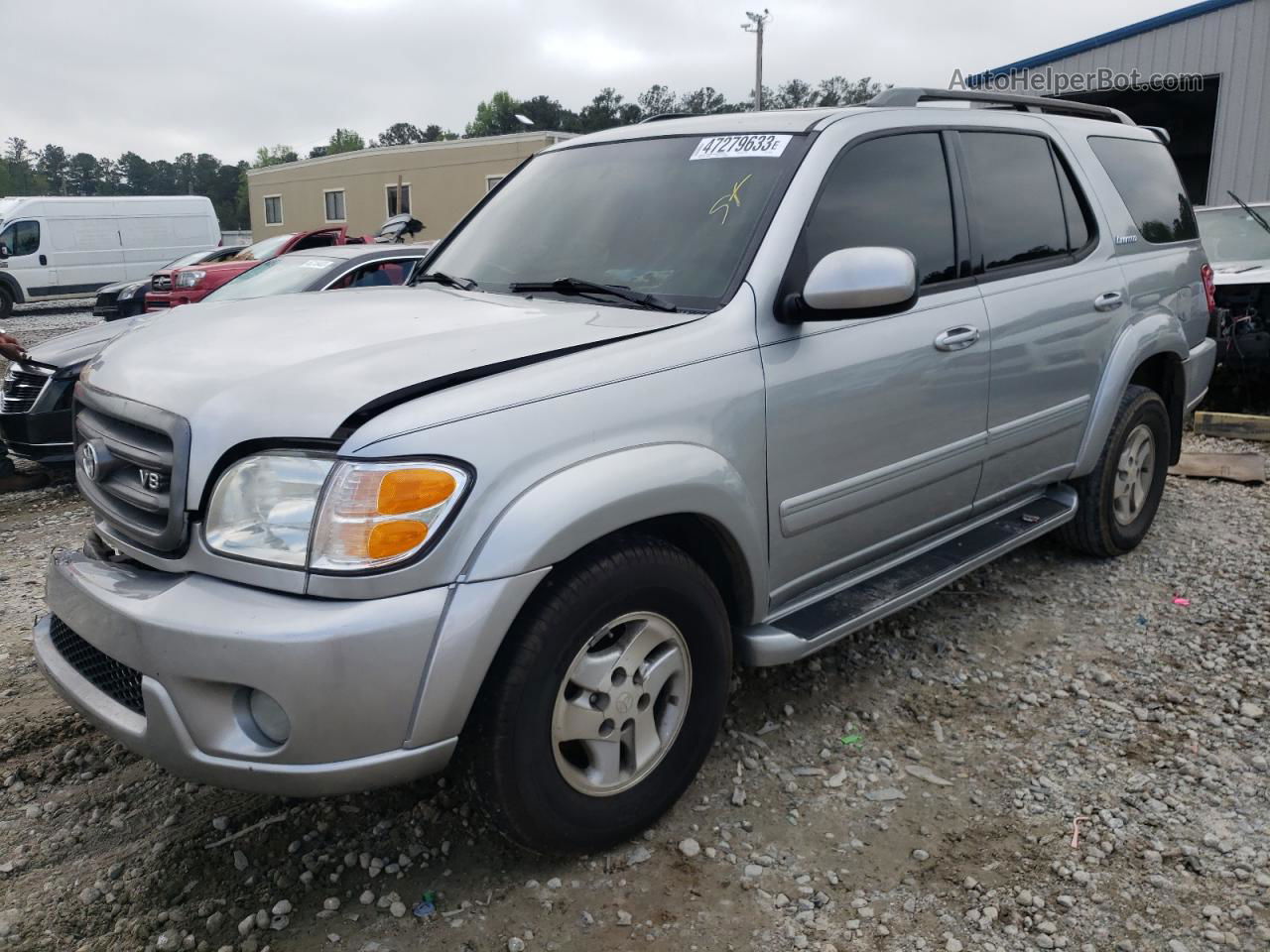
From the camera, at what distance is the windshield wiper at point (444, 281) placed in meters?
3.27

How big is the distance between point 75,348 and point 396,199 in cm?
2847

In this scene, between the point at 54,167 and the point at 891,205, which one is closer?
the point at 891,205

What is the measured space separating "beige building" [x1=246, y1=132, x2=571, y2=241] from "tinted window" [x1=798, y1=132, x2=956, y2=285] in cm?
2367

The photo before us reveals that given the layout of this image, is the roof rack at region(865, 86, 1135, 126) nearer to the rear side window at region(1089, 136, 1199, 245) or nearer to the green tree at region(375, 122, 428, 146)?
the rear side window at region(1089, 136, 1199, 245)

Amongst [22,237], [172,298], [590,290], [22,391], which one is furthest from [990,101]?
[22,237]

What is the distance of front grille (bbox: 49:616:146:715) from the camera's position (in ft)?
7.29

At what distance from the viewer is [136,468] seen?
2344mm

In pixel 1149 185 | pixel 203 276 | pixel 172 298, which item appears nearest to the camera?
pixel 1149 185

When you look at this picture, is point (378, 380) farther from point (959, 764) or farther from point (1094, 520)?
point (1094, 520)

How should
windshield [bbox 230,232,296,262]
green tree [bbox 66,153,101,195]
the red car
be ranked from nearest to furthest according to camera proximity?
the red car, windshield [bbox 230,232,296,262], green tree [bbox 66,153,101,195]

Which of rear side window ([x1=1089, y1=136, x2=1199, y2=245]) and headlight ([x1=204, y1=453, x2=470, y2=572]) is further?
rear side window ([x1=1089, y1=136, x2=1199, y2=245])

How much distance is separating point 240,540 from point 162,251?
2361 cm

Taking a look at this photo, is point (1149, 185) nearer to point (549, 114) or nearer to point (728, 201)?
point (728, 201)

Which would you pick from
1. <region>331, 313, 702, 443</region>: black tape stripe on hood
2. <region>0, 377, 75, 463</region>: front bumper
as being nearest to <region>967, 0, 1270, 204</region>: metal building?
<region>0, 377, 75, 463</region>: front bumper
